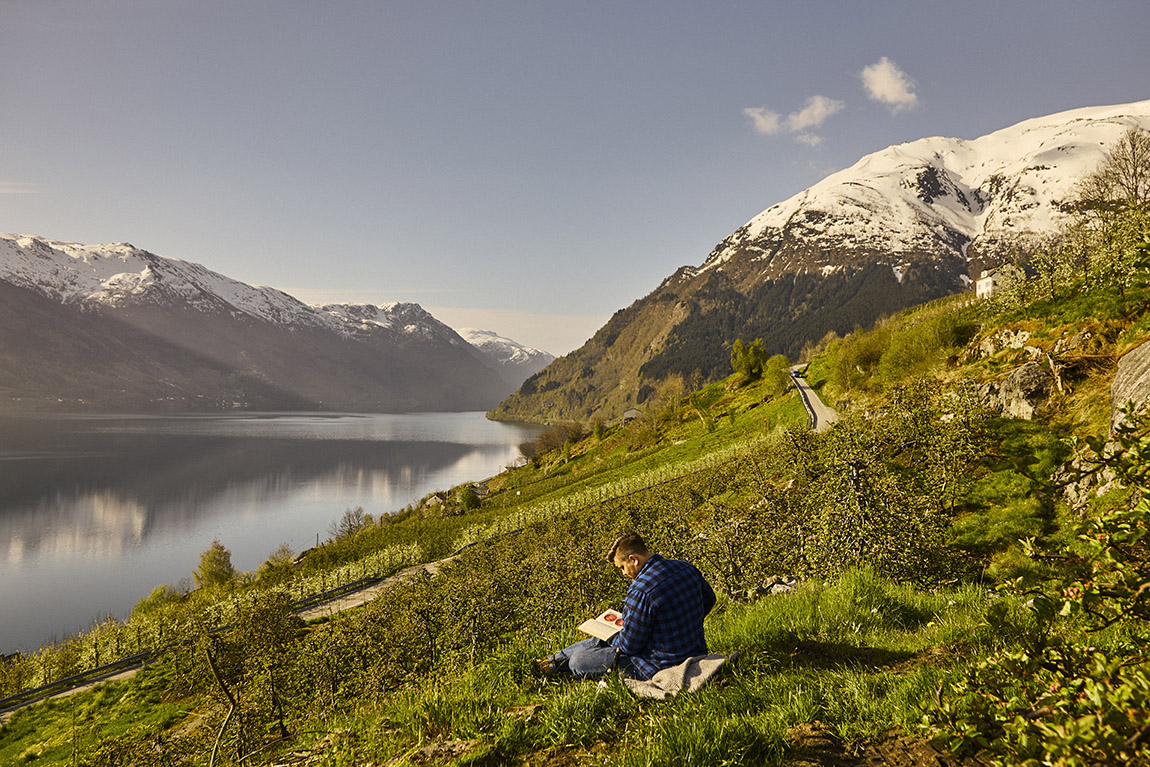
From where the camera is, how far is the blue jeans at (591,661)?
6680mm

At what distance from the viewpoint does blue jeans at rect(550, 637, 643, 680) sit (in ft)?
21.9

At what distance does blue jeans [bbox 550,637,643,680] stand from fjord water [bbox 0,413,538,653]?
2803 inches

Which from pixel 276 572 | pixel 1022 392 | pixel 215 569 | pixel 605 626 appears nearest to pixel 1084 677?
pixel 605 626

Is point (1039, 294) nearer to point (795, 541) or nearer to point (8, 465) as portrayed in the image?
point (795, 541)

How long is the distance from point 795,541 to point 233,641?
62.2ft

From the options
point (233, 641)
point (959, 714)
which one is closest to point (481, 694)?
point (959, 714)

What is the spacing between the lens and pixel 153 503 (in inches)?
4195

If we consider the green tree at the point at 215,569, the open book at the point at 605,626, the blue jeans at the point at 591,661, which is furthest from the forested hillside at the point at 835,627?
the green tree at the point at 215,569

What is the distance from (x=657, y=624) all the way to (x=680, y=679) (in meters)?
0.72

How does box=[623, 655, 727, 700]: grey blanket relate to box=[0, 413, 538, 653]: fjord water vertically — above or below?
above

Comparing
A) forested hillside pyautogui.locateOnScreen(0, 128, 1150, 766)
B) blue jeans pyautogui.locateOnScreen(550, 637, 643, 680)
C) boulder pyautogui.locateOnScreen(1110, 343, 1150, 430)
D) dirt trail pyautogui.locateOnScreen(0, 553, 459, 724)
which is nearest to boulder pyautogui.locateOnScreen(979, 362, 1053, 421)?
forested hillside pyautogui.locateOnScreen(0, 128, 1150, 766)

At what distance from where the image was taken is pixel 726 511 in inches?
734

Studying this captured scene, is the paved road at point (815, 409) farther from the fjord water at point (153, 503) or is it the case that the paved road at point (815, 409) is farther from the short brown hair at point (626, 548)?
the fjord water at point (153, 503)

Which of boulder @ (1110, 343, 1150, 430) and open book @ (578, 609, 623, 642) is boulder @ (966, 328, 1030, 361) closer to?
boulder @ (1110, 343, 1150, 430)
